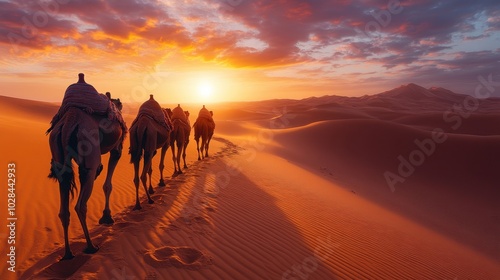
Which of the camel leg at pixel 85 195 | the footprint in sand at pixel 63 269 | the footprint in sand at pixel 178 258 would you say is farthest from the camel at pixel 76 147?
the footprint in sand at pixel 178 258

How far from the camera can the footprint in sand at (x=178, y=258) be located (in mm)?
4477

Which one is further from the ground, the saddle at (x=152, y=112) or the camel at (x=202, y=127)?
the saddle at (x=152, y=112)

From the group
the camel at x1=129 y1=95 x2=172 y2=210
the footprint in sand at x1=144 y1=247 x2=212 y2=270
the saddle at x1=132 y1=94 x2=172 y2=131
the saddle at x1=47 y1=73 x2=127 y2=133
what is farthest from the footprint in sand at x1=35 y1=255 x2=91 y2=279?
the saddle at x1=132 y1=94 x2=172 y2=131

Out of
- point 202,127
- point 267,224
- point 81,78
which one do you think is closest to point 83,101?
point 81,78

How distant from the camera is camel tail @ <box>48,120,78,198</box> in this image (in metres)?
4.41

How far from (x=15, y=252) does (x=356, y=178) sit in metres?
18.0

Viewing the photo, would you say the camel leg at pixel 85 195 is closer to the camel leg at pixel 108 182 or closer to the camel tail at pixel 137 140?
the camel leg at pixel 108 182

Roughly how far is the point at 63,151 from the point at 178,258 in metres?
2.51

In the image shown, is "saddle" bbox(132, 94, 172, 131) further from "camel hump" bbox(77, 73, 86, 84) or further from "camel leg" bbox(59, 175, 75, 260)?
"camel leg" bbox(59, 175, 75, 260)

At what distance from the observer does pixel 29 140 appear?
14.5 metres

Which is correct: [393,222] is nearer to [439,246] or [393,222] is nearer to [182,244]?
[439,246]

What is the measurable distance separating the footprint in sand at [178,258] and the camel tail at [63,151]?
70.4 inches

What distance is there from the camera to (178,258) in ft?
15.3

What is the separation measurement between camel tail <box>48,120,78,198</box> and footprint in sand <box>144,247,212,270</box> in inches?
70.4
